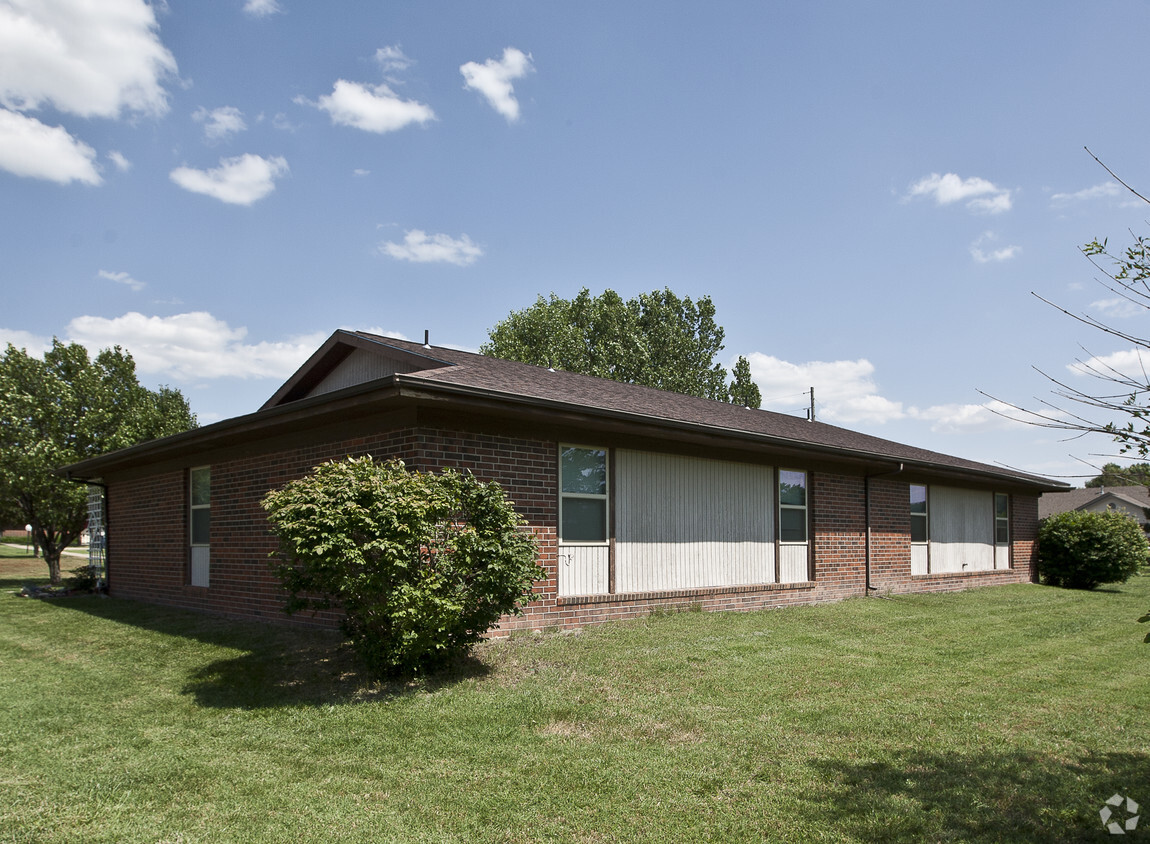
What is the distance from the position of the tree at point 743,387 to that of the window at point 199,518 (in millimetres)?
38098

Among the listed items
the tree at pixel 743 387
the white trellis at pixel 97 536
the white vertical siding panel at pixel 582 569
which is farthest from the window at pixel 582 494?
the tree at pixel 743 387

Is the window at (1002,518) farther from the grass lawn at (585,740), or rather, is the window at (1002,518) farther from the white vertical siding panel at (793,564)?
the grass lawn at (585,740)

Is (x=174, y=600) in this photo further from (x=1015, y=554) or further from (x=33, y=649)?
(x=1015, y=554)

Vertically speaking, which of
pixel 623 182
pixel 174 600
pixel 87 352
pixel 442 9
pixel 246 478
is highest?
pixel 442 9

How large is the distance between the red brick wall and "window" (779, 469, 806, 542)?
10.2 inches

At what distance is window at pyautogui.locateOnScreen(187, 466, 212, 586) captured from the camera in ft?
42.1

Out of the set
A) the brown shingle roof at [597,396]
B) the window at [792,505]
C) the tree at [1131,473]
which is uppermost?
the brown shingle roof at [597,396]

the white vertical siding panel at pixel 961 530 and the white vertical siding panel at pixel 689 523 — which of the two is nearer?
the white vertical siding panel at pixel 689 523

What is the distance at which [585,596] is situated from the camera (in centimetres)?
1002

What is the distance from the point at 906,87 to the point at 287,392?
1130 centimetres

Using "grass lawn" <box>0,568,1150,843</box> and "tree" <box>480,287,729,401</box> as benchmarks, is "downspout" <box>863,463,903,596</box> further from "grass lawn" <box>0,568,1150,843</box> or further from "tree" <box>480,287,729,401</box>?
"tree" <box>480,287,729,401</box>

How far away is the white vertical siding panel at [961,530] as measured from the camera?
17.5 m

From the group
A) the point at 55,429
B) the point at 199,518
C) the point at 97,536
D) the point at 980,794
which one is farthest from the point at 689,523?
the point at 55,429

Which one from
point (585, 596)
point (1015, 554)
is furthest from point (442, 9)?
point (1015, 554)
